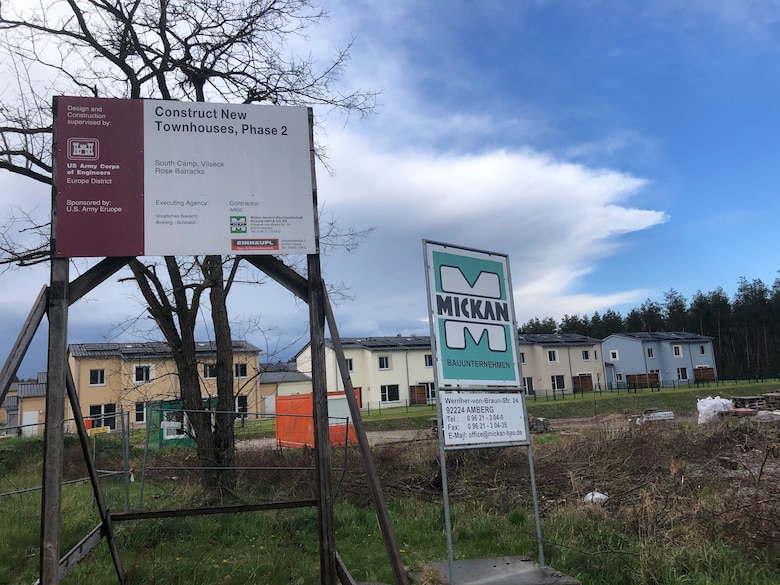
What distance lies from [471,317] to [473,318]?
0.03m

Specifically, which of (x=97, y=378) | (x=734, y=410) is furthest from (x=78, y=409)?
(x=97, y=378)

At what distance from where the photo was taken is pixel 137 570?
5688 mm

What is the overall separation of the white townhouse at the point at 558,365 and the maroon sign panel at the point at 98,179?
57.6 metres

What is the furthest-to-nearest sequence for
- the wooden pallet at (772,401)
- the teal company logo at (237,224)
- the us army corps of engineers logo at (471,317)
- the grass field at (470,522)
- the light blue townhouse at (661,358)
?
1. the light blue townhouse at (661,358)
2. the wooden pallet at (772,401)
3. the grass field at (470,522)
4. the us army corps of engineers logo at (471,317)
5. the teal company logo at (237,224)

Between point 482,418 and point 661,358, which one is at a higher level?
point 661,358

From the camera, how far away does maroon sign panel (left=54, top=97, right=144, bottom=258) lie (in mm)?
4730

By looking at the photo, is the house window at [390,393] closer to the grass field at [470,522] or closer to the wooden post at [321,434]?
the grass field at [470,522]

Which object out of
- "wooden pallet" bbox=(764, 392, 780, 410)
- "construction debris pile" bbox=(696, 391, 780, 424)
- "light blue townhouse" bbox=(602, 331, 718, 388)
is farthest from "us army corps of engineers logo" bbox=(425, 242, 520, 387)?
"light blue townhouse" bbox=(602, 331, 718, 388)

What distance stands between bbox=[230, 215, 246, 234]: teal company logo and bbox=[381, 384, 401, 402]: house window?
162 feet

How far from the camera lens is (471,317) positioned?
5.80 metres

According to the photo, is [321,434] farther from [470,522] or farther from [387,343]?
[387,343]

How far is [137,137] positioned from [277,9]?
677 centimetres

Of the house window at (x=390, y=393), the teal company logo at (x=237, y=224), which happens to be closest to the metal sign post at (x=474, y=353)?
the teal company logo at (x=237, y=224)

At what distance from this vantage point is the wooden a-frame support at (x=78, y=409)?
425 cm
